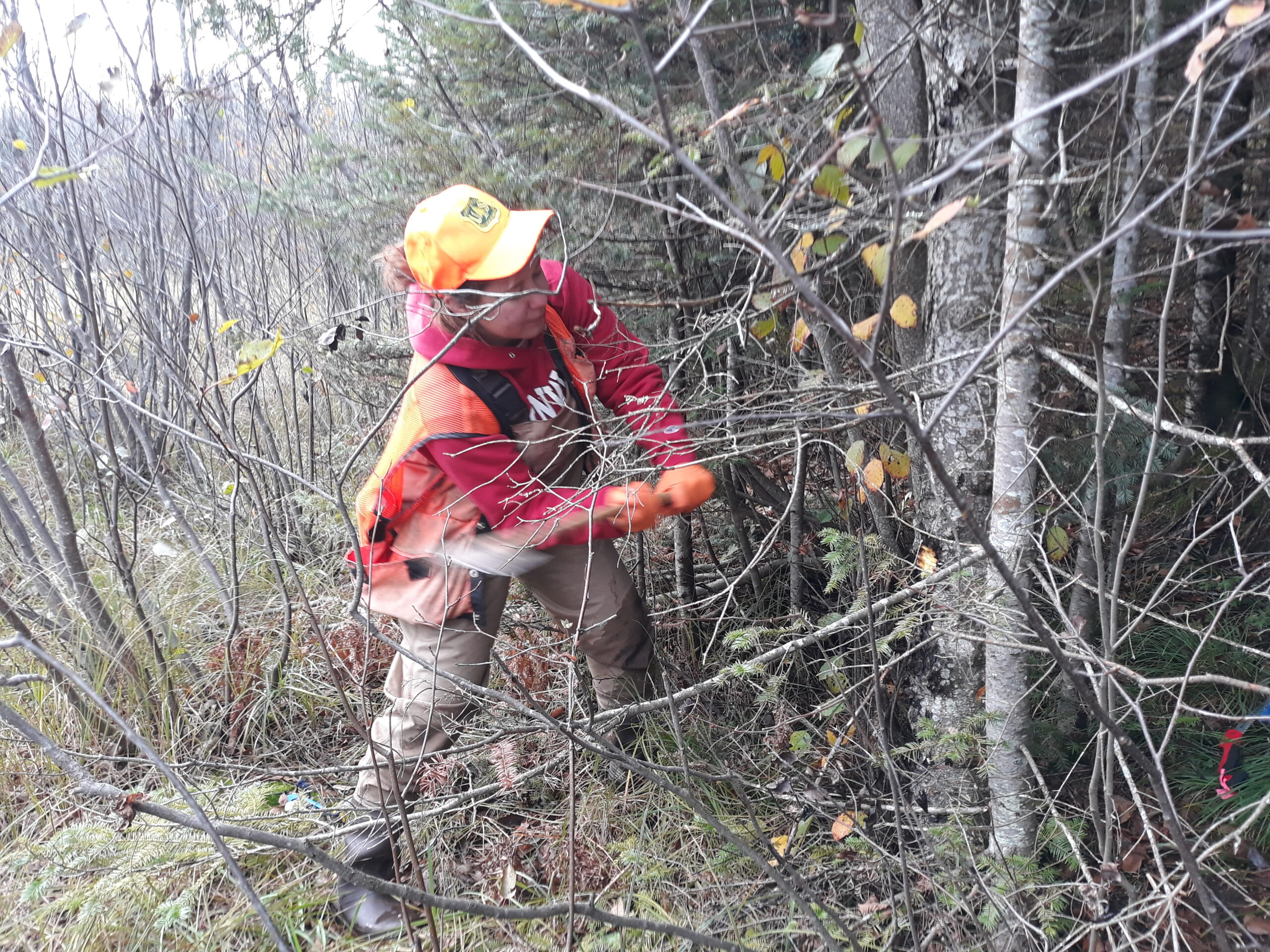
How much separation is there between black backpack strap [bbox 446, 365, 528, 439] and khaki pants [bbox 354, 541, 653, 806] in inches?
20.2

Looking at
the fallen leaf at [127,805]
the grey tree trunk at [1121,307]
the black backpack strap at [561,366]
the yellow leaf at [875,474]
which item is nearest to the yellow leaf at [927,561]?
the yellow leaf at [875,474]

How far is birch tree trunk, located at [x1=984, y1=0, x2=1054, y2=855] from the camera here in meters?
1.62

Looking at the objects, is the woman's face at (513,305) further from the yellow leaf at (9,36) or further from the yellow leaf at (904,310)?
the yellow leaf at (9,36)

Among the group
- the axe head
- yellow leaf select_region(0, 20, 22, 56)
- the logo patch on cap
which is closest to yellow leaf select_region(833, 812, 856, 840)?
the axe head

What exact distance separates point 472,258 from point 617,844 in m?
1.95

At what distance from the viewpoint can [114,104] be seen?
450 cm

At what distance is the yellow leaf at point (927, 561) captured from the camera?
2285mm

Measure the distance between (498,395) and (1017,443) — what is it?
1490mm

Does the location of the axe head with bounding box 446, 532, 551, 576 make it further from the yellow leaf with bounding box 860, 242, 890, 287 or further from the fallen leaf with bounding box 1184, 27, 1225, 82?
the fallen leaf with bounding box 1184, 27, 1225, 82

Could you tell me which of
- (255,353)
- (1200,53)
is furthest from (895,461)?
(255,353)

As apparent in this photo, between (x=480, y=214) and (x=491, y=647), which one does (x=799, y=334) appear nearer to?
(x=480, y=214)

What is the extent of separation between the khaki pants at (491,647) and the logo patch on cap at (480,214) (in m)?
1.09

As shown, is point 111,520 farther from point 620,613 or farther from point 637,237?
point 637,237

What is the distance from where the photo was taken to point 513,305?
237 cm
